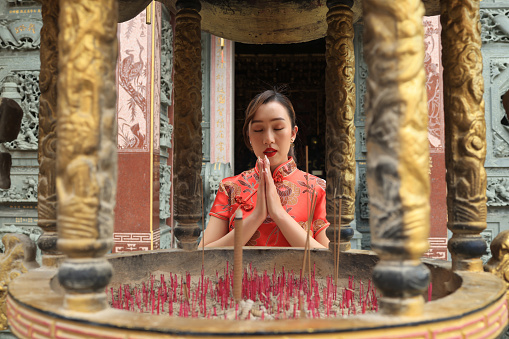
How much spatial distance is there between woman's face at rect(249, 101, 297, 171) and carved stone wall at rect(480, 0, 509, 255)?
380 cm

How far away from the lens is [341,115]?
7.00ft

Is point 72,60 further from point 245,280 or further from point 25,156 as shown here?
point 25,156

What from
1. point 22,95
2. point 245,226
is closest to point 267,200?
point 245,226

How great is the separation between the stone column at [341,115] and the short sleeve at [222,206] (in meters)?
0.71

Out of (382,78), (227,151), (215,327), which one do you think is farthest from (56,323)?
(227,151)

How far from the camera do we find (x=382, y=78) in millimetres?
960

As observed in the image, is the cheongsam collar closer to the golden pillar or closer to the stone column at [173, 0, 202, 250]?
the stone column at [173, 0, 202, 250]

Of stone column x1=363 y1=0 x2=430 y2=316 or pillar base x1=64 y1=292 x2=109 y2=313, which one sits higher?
stone column x1=363 y1=0 x2=430 y2=316

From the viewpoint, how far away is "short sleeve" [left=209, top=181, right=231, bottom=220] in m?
2.57

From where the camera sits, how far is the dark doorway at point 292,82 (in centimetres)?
902

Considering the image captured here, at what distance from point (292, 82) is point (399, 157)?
8.58 metres

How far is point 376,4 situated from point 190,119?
137cm

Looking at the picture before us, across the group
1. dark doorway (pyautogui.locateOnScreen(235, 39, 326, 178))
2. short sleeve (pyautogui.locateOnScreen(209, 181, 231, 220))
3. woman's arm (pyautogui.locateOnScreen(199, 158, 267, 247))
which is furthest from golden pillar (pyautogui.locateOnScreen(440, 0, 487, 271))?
dark doorway (pyautogui.locateOnScreen(235, 39, 326, 178))

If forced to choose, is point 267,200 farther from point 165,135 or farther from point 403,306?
point 165,135
